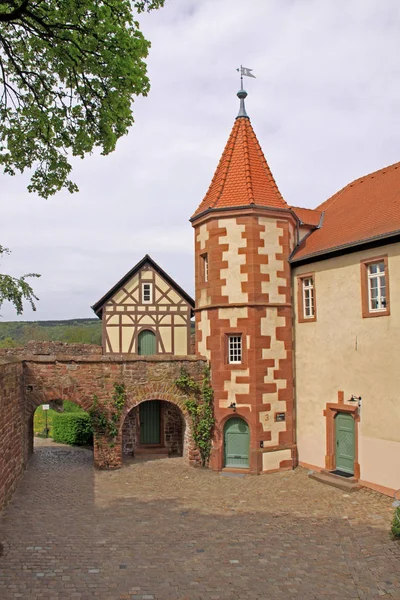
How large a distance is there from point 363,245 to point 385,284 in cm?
116

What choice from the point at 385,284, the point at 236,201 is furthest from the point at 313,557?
the point at 236,201

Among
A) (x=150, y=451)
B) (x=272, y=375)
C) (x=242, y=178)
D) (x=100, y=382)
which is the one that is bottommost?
(x=150, y=451)

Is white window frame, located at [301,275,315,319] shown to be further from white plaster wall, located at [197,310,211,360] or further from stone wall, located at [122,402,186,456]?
stone wall, located at [122,402,186,456]

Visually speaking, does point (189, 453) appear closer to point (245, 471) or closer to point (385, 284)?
point (245, 471)

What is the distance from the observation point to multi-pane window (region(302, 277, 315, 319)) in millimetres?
14576

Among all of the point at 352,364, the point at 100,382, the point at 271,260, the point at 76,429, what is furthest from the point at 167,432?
the point at 352,364

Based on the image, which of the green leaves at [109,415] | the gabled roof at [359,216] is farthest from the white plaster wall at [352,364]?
the green leaves at [109,415]

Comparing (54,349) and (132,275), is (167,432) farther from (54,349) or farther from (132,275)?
(132,275)

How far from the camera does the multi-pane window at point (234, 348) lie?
14.7 meters

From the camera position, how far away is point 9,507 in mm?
10906

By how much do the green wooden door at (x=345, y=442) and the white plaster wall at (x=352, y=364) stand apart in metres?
0.43

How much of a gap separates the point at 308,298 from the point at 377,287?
8.86 feet

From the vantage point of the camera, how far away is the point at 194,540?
9164 millimetres

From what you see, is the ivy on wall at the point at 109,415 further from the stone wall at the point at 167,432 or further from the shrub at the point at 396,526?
the shrub at the point at 396,526
